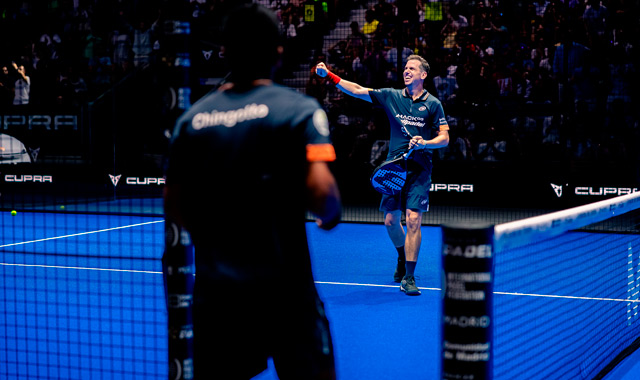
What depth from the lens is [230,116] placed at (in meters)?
2.12

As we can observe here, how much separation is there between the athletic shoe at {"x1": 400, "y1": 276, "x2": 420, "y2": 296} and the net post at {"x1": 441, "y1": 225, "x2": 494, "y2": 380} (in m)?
4.22

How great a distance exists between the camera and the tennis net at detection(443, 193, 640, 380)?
2.08 metres

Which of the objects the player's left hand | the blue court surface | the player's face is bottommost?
the blue court surface

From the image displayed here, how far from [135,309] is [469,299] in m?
4.17

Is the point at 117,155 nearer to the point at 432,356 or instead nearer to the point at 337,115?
the point at 337,115

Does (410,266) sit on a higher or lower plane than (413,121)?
lower

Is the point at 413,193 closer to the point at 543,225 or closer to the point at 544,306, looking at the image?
the point at 544,306

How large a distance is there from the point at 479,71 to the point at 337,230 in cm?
418

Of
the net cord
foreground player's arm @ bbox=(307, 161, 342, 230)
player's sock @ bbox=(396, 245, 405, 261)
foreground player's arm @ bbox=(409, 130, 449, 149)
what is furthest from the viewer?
player's sock @ bbox=(396, 245, 405, 261)

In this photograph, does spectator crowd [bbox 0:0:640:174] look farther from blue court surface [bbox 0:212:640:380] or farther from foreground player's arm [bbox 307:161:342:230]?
foreground player's arm [bbox 307:161:342:230]

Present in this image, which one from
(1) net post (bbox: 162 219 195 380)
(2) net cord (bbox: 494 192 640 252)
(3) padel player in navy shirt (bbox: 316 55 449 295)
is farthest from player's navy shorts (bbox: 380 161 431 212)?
(1) net post (bbox: 162 219 195 380)

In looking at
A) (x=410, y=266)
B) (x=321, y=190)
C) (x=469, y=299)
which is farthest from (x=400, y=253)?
(x=321, y=190)

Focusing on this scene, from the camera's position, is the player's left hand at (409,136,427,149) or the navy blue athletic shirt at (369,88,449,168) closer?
the player's left hand at (409,136,427,149)

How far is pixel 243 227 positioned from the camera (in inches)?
84.0
